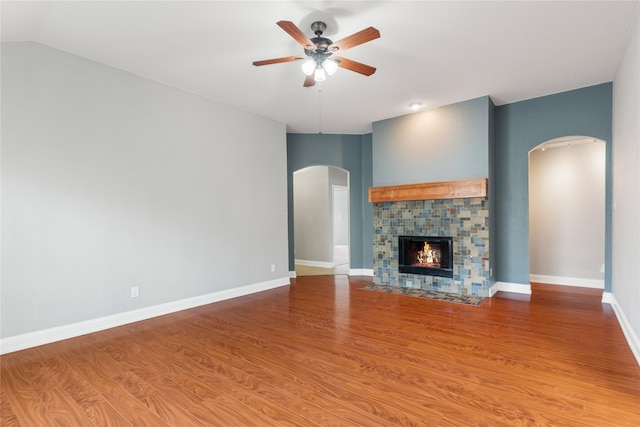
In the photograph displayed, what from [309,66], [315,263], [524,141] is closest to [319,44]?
[309,66]

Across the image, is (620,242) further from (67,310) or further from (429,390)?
(67,310)

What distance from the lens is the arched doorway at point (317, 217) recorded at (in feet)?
25.0

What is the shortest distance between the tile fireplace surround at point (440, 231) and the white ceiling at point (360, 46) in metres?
1.50

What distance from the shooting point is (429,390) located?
2.12m

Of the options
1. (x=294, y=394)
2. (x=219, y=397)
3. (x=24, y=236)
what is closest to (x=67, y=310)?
(x=24, y=236)

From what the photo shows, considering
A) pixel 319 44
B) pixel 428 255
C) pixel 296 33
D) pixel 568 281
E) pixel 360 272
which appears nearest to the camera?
pixel 296 33

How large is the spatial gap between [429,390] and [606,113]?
14.3 feet

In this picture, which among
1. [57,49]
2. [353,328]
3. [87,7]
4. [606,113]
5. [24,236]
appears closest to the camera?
[87,7]

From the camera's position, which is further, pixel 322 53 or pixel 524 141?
pixel 524 141

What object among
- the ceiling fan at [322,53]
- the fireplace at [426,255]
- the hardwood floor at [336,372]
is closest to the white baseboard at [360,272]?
the fireplace at [426,255]

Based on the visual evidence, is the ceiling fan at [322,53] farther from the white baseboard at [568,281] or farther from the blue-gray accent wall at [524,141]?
the white baseboard at [568,281]

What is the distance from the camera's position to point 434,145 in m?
4.94

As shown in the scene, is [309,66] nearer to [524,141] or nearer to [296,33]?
[296,33]

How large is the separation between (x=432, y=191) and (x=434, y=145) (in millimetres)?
731
